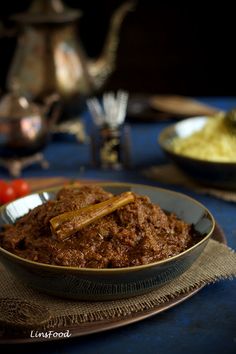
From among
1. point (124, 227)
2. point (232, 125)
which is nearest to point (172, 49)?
point (232, 125)

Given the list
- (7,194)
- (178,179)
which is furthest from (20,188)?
(178,179)

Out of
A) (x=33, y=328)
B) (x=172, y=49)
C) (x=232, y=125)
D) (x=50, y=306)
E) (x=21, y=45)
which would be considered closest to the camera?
(x=33, y=328)

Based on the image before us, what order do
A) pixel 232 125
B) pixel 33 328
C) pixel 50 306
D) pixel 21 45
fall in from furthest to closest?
1. pixel 21 45
2. pixel 232 125
3. pixel 50 306
4. pixel 33 328

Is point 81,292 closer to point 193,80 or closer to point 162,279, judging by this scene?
point 162,279

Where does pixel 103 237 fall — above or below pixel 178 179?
above

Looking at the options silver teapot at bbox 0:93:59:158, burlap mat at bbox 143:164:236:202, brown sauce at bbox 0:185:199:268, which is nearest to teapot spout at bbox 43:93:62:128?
silver teapot at bbox 0:93:59:158

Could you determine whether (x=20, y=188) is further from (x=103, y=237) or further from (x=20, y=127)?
(x=103, y=237)
